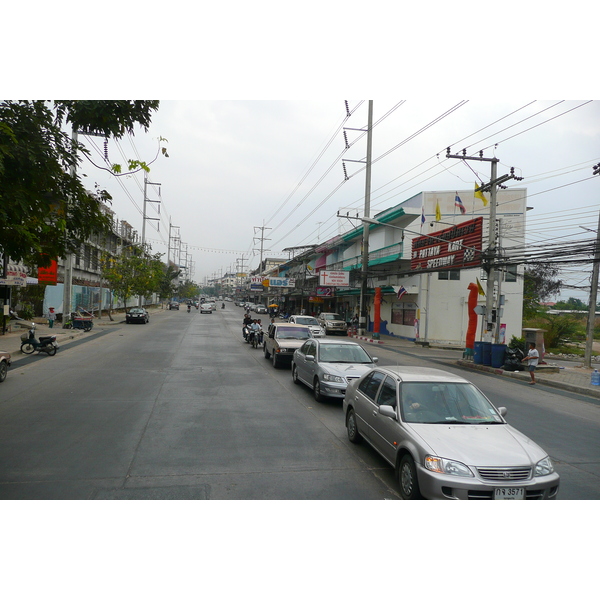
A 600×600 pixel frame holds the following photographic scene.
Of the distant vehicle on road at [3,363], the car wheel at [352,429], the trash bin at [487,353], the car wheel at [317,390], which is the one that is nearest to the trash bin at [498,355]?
the trash bin at [487,353]

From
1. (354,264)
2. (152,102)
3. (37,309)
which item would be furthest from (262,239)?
(152,102)

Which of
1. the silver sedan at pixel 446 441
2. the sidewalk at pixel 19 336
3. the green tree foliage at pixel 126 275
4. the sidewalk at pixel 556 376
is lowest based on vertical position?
the sidewalk at pixel 19 336

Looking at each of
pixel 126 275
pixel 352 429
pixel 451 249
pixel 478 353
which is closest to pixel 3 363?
pixel 352 429

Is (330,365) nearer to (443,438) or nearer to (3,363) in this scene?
(443,438)

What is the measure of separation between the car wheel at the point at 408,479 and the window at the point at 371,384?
1.70 metres

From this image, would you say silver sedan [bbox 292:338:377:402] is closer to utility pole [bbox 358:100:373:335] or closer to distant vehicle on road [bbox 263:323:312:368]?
distant vehicle on road [bbox 263:323:312:368]

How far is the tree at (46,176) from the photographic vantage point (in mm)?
7023

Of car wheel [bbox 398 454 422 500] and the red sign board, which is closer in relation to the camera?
car wheel [bbox 398 454 422 500]

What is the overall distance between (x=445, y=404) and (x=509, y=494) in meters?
1.67

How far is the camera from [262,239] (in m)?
98.0

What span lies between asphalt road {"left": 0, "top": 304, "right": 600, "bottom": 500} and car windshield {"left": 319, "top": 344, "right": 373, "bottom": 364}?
1.19 m

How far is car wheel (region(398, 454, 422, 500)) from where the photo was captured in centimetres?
573

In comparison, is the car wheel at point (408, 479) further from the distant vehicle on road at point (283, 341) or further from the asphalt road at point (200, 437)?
the distant vehicle on road at point (283, 341)

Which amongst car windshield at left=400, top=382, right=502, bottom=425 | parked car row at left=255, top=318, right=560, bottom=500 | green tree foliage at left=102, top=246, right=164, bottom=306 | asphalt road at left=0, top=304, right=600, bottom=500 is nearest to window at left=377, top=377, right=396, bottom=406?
parked car row at left=255, top=318, right=560, bottom=500
